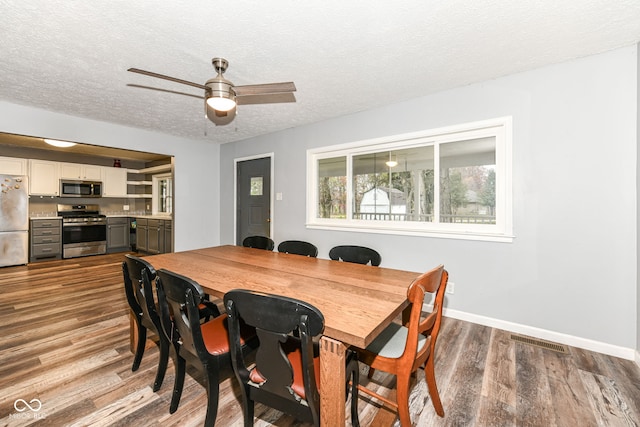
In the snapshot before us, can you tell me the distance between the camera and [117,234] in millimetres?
6715

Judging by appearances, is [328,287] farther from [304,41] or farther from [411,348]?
[304,41]

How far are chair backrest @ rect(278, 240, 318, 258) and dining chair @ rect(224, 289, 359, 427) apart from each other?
66.0 inches

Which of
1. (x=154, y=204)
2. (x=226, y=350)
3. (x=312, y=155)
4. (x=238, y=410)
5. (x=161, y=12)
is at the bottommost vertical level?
(x=238, y=410)

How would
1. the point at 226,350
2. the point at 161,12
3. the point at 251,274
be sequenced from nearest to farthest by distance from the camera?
the point at 226,350 < the point at 161,12 < the point at 251,274

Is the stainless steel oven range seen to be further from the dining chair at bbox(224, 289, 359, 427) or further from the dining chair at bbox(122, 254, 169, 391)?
the dining chair at bbox(224, 289, 359, 427)

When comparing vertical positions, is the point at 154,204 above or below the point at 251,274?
above

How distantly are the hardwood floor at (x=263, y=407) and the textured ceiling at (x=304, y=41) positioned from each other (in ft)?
8.06

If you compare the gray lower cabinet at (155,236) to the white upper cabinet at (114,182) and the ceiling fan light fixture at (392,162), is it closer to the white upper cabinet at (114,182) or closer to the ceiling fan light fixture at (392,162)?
the white upper cabinet at (114,182)

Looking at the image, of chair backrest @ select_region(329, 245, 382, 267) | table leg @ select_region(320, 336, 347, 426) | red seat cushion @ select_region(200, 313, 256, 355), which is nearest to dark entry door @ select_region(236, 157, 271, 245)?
chair backrest @ select_region(329, 245, 382, 267)

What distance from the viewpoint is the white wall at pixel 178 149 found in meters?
3.55

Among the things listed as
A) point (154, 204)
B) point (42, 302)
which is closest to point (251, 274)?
point (42, 302)

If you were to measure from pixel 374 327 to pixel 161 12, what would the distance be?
2273 millimetres

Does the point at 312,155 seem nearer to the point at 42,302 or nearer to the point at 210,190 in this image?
the point at 210,190

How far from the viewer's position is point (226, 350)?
59.7 inches
